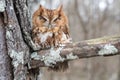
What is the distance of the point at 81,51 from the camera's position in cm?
154

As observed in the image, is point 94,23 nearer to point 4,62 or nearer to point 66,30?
point 66,30

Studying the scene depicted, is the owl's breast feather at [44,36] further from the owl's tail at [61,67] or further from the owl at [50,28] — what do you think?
the owl's tail at [61,67]

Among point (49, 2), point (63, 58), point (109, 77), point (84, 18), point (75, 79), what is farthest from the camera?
point (75, 79)

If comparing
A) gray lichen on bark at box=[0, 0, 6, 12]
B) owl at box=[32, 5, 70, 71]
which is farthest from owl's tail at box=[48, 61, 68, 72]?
gray lichen on bark at box=[0, 0, 6, 12]

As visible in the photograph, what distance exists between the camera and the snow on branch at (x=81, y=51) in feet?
5.00

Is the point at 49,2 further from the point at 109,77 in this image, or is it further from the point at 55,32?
the point at 55,32

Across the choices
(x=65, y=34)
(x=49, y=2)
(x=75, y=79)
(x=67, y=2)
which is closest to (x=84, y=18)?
(x=67, y=2)

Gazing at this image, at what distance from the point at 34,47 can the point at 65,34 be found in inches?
8.8

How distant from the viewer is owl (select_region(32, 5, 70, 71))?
171 centimetres

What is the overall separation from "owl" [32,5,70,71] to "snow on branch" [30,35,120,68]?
10cm

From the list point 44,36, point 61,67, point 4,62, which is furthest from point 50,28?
point 4,62

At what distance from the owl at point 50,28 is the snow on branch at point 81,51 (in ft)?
0.33

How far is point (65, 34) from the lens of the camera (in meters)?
1.79

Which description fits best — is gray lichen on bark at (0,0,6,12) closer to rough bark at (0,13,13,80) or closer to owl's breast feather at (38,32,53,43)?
rough bark at (0,13,13,80)
